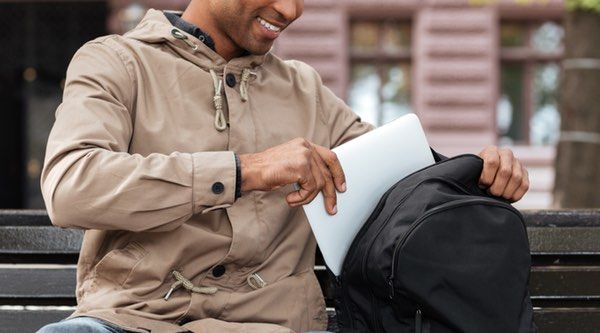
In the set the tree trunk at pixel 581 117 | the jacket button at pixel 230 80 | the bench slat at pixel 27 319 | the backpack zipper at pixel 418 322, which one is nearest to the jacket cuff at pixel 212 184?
the jacket button at pixel 230 80

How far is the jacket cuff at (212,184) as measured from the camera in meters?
2.17

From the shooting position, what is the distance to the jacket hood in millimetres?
2469

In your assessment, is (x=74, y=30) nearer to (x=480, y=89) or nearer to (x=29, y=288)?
(x=480, y=89)

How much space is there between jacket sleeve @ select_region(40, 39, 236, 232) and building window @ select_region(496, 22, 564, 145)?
10.9 m

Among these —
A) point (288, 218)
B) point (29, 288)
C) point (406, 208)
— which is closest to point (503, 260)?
point (406, 208)

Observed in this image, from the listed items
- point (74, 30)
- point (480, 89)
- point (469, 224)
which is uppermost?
point (469, 224)

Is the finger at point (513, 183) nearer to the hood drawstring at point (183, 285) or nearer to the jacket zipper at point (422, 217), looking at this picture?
the jacket zipper at point (422, 217)

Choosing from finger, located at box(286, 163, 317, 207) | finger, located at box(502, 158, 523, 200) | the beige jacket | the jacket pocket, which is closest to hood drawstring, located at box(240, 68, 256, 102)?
the beige jacket

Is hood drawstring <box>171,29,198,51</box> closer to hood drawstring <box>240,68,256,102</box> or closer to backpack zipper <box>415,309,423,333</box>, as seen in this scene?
hood drawstring <box>240,68,256,102</box>

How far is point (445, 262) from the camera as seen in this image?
2.19 m

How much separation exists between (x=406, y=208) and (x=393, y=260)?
0.46 feet

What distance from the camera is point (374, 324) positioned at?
2324 millimetres

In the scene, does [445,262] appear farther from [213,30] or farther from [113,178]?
[213,30]

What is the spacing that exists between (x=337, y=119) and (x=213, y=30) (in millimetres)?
453
